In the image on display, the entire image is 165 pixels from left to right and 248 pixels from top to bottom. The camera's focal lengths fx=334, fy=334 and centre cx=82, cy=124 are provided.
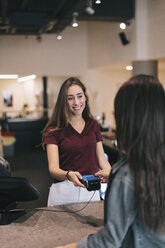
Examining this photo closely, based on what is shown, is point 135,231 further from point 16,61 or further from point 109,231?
point 16,61

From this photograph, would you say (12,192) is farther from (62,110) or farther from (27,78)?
(27,78)

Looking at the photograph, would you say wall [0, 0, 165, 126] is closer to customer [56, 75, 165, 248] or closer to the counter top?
the counter top

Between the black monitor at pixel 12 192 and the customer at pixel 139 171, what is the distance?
2.38 feet

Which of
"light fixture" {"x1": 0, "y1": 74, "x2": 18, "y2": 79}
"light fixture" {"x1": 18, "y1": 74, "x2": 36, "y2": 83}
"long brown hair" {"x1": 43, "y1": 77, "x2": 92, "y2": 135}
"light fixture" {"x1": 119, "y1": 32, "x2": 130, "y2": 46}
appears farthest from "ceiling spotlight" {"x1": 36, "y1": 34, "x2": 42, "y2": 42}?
"long brown hair" {"x1": 43, "y1": 77, "x2": 92, "y2": 135}

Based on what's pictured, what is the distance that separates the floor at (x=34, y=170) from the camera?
494 centimetres

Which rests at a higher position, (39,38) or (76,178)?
(39,38)

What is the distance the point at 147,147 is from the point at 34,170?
6311 millimetres

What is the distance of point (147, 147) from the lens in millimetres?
998

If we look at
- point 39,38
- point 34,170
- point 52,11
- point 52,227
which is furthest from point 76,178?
point 39,38

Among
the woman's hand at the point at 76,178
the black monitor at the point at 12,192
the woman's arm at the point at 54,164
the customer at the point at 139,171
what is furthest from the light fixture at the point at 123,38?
the customer at the point at 139,171

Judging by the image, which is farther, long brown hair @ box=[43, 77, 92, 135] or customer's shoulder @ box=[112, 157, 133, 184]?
long brown hair @ box=[43, 77, 92, 135]

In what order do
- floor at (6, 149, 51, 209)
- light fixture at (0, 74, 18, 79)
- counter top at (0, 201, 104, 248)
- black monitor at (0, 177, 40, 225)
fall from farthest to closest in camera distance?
light fixture at (0, 74, 18, 79), floor at (6, 149, 51, 209), black monitor at (0, 177, 40, 225), counter top at (0, 201, 104, 248)

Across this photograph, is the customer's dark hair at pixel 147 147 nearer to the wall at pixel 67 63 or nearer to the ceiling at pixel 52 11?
the ceiling at pixel 52 11

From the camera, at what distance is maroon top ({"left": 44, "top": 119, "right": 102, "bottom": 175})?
2.19 meters
